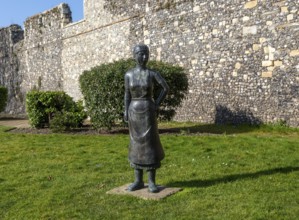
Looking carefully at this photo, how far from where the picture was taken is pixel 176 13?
1402cm

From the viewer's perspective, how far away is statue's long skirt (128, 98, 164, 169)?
5453 mm

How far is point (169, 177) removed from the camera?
643cm

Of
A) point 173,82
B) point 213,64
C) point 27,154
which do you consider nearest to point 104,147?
point 27,154

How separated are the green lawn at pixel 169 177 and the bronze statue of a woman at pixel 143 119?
0.51 metres

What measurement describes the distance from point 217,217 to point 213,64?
Result: 28.8 ft

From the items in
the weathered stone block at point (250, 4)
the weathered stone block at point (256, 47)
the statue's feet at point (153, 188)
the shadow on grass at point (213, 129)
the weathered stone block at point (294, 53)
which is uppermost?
the weathered stone block at point (250, 4)

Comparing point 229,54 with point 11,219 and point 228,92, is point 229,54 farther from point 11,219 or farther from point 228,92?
point 11,219

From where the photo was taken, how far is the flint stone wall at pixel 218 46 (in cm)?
1105

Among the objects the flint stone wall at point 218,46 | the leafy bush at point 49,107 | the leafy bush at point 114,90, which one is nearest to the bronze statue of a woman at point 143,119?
the leafy bush at point 114,90

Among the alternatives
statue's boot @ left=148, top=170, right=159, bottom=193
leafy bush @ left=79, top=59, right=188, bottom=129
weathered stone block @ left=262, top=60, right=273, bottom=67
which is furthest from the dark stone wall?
statue's boot @ left=148, top=170, right=159, bottom=193

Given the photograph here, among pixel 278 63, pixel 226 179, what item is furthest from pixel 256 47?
pixel 226 179

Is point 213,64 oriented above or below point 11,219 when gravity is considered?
above

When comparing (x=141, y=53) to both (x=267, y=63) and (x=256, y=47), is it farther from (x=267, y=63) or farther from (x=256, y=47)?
(x=256, y=47)

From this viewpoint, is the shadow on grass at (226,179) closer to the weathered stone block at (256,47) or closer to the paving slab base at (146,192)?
the paving slab base at (146,192)
